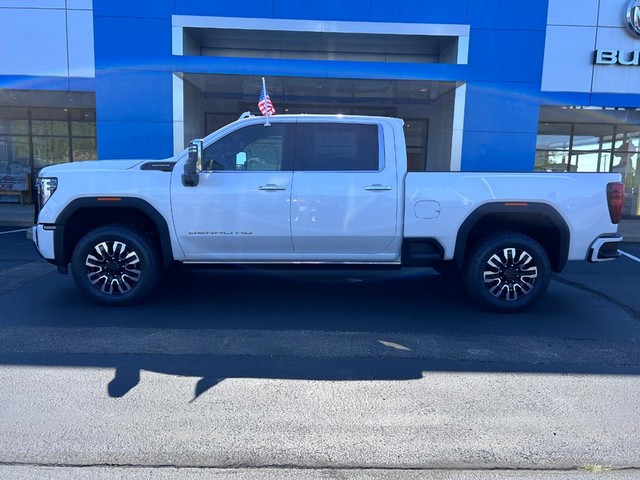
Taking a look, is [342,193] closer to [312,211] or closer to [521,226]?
[312,211]

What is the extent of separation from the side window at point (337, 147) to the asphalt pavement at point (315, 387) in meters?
1.67

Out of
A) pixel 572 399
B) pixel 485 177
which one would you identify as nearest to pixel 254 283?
pixel 485 177

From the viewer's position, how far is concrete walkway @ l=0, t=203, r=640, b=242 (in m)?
12.9

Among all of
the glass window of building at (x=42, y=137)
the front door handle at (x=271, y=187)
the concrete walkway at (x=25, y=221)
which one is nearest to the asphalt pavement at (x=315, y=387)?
the front door handle at (x=271, y=187)

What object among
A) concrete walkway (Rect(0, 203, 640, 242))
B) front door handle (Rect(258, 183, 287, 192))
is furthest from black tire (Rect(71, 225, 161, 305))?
concrete walkway (Rect(0, 203, 640, 242))

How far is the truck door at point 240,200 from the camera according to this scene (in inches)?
219

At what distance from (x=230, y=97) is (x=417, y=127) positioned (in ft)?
22.3

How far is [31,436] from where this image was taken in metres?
3.14

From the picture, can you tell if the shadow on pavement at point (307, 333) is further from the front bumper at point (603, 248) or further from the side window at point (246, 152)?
the side window at point (246, 152)

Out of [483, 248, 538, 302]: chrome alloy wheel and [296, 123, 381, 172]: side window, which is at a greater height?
[296, 123, 381, 172]: side window

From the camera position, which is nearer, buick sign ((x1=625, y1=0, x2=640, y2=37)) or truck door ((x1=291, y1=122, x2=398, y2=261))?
truck door ((x1=291, y1=122, x2=398, y2=261))

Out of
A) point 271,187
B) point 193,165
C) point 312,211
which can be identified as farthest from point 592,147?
point 193,165

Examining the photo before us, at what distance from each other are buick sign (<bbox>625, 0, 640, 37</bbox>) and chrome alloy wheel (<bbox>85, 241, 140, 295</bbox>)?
47.3ft

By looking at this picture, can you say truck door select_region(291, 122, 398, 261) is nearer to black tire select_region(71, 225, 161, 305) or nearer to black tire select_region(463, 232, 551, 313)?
black tire select_region(463, 232, 551, 313)
